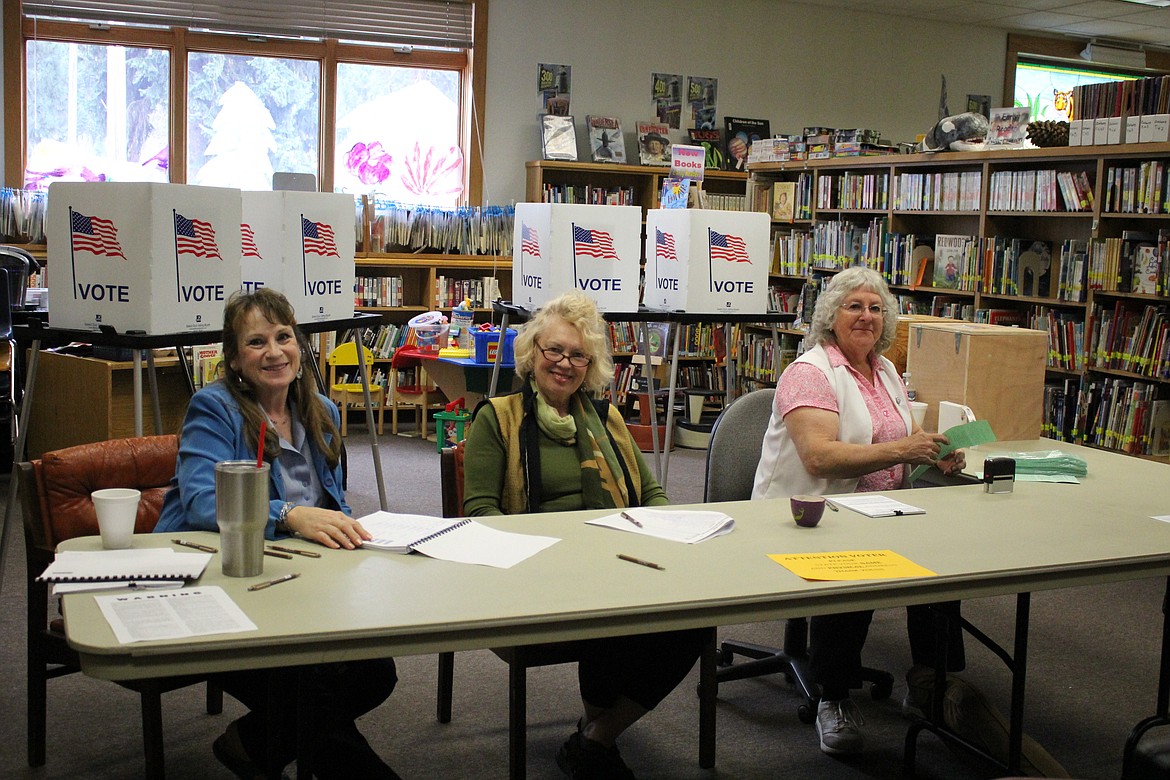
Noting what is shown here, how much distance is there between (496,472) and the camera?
259cm

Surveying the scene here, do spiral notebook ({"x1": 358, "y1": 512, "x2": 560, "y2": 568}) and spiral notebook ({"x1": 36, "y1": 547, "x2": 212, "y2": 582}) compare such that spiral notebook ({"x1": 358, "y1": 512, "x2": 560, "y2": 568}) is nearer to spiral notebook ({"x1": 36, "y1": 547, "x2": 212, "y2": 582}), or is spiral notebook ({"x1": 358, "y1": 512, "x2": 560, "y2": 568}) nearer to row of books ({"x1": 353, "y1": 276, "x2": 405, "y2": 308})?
spiral notebook ({"x1": 36, "y1": 547, "x2": 212, "y2": 582})

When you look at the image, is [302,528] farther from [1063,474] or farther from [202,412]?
[1063,474]

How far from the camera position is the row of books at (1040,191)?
217 inches

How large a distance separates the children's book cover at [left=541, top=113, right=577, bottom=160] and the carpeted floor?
16.7 feet

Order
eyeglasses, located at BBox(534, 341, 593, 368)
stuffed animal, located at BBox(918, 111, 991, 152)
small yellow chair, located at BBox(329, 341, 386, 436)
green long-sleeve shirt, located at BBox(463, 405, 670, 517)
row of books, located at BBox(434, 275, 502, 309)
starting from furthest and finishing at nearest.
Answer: row of books, located at BBox(434, 275, 502, 309)
small yellow chair, located at BBox(329, 341, 386, 436)
stuffed animal, located at BBox(918, 111, 991, 152)
eyeglasses, located at BBox(534, 341, 593, 368)
green long-sleeve shirt, located at BBox(463, 405, 670, 517)

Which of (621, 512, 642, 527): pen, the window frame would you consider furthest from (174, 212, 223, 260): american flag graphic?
the window frame

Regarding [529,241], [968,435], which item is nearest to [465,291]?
[529,241]

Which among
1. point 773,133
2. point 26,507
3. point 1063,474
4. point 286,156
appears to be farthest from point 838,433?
point 773,133

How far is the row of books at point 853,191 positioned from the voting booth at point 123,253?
4597 mm

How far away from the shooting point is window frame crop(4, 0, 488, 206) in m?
7.04

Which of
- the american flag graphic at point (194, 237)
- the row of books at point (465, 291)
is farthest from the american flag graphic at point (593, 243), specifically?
the row of books at point (465, 291)

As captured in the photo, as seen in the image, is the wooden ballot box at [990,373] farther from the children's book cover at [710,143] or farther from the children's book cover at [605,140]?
the children's book cover at [710,143]

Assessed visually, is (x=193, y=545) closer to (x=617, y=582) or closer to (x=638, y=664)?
(x=617, y=582)

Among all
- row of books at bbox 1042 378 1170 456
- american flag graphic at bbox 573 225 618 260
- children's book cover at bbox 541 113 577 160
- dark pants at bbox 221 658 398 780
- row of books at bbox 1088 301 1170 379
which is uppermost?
children's book cover at bbox 541 113 577 160
